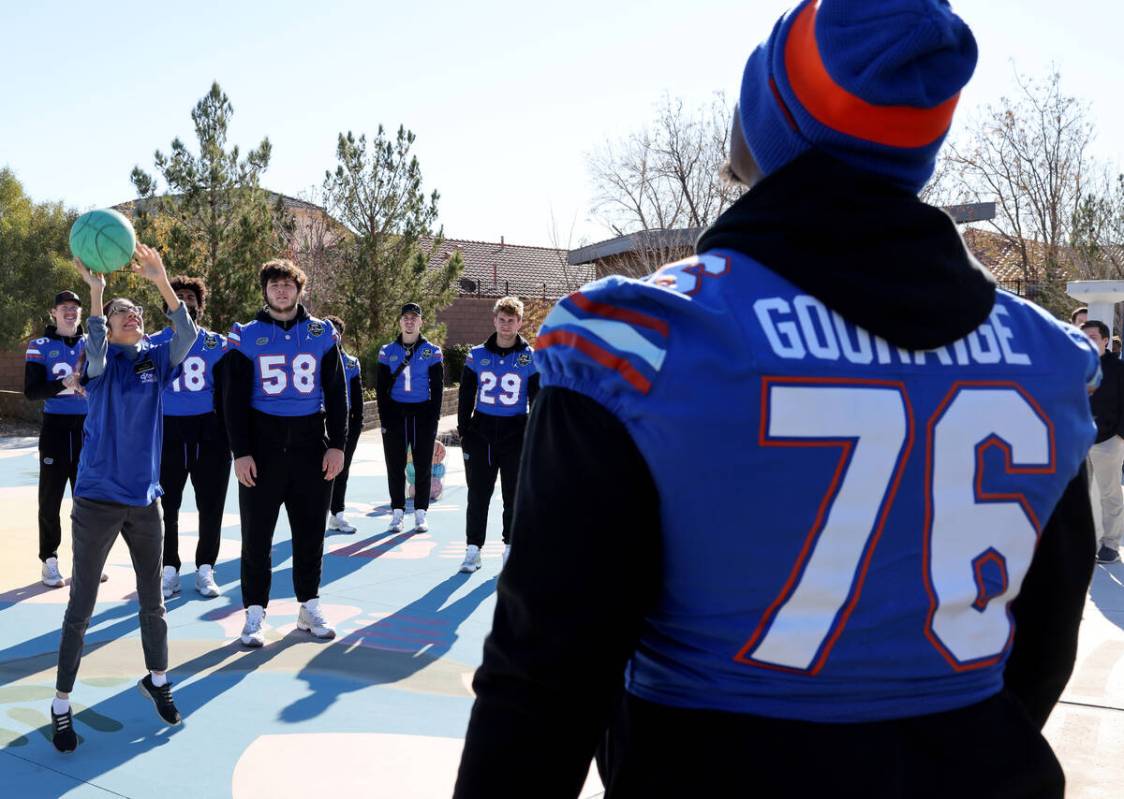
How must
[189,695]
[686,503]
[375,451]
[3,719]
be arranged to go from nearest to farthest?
[686,503] < [3,719] < [189,695] < [375,451]

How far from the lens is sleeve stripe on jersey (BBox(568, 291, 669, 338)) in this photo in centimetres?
114

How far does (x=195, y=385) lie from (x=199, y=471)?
683 millimetres

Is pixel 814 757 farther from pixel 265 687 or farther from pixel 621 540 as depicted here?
pixel 265 687

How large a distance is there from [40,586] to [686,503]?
26.0ft

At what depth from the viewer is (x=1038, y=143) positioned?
26.5 m

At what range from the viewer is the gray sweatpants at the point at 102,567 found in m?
4.75

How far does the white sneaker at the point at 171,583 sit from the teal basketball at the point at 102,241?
8.85 feet

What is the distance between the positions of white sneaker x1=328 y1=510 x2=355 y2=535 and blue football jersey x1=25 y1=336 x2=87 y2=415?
2880mm

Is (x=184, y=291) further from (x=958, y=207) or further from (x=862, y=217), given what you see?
(x=958, y=207)

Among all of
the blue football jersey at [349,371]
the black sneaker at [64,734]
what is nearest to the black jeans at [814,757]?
the black sneaker at [64,734]

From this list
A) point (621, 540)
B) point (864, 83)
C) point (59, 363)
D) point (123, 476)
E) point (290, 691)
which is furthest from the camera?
point (59, 363)

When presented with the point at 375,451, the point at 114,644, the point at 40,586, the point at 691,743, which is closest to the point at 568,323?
the point at 691,743

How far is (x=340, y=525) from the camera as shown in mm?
10102

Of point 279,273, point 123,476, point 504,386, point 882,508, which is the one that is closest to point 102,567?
point 123,476
